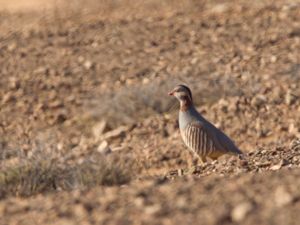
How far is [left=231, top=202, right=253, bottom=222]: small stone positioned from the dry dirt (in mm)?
12

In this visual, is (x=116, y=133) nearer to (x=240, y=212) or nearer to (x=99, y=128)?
(x=99, y=128)

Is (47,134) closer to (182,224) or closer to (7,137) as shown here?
(7,137)

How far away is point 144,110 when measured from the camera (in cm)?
1309

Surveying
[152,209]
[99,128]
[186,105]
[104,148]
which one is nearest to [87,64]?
[99,128]

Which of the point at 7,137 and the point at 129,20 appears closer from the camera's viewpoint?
the point at 7,137

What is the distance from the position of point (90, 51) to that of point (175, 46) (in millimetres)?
1310

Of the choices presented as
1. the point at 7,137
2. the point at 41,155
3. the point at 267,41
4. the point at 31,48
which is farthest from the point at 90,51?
the point at 41,155

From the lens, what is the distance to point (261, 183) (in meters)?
6.04

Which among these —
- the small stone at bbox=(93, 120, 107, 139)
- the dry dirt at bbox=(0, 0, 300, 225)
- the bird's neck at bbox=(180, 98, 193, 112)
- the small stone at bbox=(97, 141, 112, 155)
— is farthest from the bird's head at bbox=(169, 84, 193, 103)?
the small stone at bbox=(93, 120, 107, 139)

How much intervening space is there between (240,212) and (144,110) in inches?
307

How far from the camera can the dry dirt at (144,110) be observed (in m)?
5.89

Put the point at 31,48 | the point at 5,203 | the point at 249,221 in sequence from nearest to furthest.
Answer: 1. the point at 249,221
2. the point at 5,203
3. the point at 31,48

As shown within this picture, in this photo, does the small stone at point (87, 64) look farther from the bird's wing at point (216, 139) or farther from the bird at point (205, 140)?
the bird's wing at point (216, 139)

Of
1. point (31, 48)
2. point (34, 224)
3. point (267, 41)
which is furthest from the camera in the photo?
point (31, 48)
